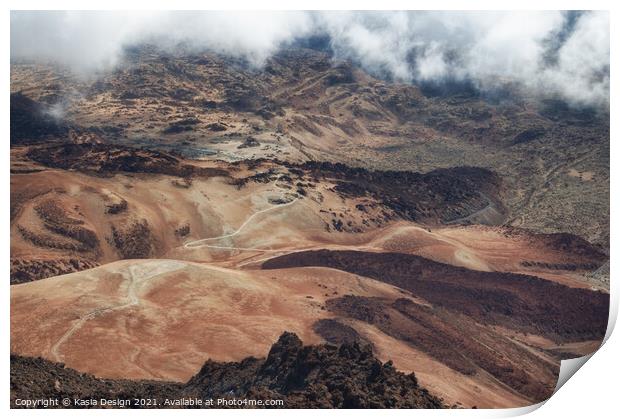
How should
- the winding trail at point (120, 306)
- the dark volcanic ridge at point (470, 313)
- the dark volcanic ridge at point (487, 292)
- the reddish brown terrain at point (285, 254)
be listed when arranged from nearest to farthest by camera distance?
the reddish brown terrain at point (285, 254) → the winding trail at point (120, 306) → the dark volcanic ridge at point (470, 313) → the dark volcanic ridge at point (487, 292)

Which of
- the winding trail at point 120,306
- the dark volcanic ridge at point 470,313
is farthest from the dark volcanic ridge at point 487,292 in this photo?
the winding trail at point 120,306

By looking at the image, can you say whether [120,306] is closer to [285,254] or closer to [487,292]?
[285,254]

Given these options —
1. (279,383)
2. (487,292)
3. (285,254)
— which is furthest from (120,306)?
(487,292)

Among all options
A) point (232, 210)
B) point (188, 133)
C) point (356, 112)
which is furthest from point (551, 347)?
point (356, 112)

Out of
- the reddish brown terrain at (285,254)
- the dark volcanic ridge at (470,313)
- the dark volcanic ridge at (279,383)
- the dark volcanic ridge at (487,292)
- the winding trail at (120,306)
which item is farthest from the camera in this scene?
the dark volcanic ridge at (487,292)

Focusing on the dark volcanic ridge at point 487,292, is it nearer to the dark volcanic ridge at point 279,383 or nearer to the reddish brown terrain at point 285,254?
the reddish brown terrain at point 285,254

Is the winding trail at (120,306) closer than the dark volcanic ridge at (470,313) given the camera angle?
Yes

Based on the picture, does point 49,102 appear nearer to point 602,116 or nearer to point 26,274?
point 26,274
